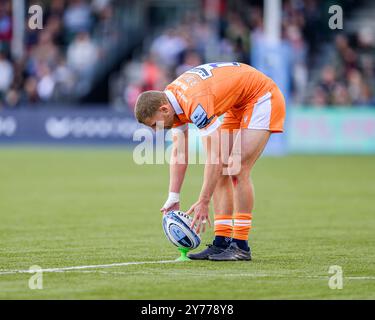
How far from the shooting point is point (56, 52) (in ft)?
109

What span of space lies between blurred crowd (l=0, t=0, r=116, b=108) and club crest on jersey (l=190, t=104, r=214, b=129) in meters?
22.9

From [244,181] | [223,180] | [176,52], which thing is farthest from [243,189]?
[176,52]

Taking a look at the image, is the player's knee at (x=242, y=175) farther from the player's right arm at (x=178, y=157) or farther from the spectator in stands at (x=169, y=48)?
Result: the spectator in stands at (x=169, y=48)

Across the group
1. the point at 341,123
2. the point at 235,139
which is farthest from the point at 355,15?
the point at 235,139

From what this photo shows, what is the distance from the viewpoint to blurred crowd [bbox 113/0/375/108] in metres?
30.0

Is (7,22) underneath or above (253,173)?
above

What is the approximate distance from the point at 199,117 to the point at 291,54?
70.8ft

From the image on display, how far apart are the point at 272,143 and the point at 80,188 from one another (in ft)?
35.9

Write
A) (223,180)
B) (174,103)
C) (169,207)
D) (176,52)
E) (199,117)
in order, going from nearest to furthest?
(199,117) < (174,103) < (169,207) < (223,180) < (176,52)

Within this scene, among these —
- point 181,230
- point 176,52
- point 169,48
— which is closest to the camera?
point 181,230

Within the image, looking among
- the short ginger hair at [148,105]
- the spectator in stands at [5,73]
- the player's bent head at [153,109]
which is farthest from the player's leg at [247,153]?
the spectator in stands at [5,73]

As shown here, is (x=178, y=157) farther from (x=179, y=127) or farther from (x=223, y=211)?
(x=223, y=211)

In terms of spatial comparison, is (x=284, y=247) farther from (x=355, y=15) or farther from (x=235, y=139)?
(x=355, y=15)

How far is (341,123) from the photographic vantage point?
28938 millimetres
